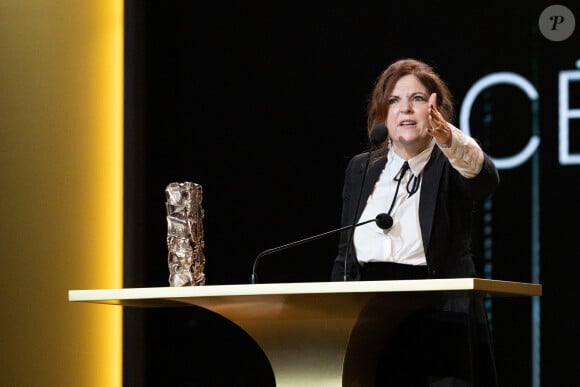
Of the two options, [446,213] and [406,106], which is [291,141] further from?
[446,213]

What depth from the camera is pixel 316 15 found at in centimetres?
436

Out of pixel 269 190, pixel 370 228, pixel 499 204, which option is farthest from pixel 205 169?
pixel 370 228

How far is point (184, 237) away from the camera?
2.63 meters

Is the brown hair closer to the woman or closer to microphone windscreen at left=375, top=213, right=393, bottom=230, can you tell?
the woman

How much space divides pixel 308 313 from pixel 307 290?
0.20 meters

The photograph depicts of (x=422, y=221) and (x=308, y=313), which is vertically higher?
(x=422, y=221)

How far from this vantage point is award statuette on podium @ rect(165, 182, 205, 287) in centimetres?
260

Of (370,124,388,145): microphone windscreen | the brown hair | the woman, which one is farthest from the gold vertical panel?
(370,124,388,145): microphone windscreen

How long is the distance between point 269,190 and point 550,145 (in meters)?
1.21

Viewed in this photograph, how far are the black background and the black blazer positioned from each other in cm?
111

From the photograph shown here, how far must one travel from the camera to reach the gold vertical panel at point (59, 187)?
391cm

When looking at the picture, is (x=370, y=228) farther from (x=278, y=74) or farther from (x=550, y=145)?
(x=278, y=74)

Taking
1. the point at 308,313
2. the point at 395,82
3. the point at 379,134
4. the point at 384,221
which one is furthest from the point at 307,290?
the point at 395,82

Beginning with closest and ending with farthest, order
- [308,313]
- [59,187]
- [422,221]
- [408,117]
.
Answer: [308,313]
[422,221]
[408,117]
[59,187]
